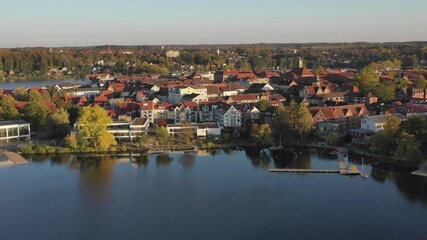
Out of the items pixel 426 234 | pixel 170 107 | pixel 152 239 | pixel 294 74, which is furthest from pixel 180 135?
pixel 294 74

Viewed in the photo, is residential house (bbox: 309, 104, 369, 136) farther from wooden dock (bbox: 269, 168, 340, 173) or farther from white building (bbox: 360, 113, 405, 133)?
wooden dock (bbox: 269, 168, 340, 173)

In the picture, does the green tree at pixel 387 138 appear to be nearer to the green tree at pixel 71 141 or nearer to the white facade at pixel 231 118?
the white facade at pixel 231 118

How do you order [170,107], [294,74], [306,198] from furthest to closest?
[294,74] < [170,107] < [306,198]

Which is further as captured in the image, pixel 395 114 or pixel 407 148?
pixel 395 114

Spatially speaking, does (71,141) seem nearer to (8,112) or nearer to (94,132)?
(94,132)

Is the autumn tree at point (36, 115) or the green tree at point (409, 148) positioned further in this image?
the autumn tree at point (36, 115)

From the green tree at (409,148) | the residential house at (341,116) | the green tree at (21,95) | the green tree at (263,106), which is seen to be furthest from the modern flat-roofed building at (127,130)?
the green tree at (409,148)

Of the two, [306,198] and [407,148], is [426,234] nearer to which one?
[306,198]

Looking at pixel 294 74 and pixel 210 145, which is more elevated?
pixel 294 74
